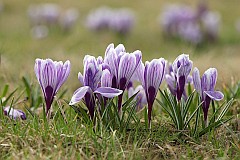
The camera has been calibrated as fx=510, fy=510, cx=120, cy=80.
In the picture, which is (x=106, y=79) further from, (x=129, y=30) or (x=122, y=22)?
(x=129, y=30)

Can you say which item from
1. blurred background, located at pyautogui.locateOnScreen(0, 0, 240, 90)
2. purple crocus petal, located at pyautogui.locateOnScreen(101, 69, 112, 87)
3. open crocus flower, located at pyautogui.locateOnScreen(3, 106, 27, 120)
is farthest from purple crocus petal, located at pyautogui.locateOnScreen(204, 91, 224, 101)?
blurred background, located at pyautogui.locateOnScreen(0, 0, 240, 90)

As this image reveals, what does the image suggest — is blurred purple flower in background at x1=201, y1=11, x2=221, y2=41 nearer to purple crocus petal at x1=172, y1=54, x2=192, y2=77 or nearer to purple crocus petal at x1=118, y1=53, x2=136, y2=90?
purple crocus petal at x1=172, y1=54, x2=192, y2=77

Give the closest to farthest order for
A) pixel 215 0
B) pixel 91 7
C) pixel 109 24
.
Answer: pixel 109 24
pixel 91 7
pixel 215 0

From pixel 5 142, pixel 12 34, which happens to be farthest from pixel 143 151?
pixel 12 34

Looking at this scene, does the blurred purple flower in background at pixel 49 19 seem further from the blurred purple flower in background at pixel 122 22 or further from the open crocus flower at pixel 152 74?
the open crocus flower at pixel 152 74

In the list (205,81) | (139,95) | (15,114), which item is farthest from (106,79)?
(139,95)

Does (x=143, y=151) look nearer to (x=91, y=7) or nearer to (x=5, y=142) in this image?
(x=5, y=142)
